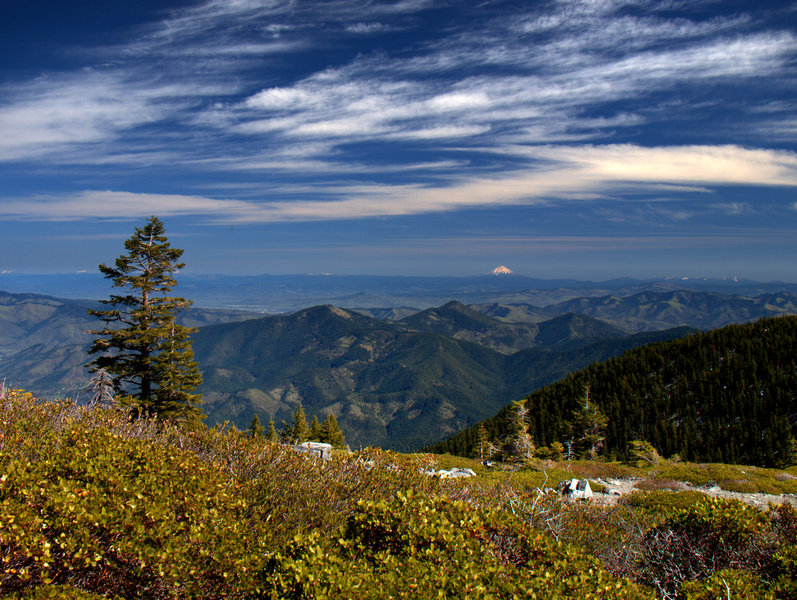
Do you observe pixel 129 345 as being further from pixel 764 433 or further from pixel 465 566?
pixel 764 433

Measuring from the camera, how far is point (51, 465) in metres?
8.30

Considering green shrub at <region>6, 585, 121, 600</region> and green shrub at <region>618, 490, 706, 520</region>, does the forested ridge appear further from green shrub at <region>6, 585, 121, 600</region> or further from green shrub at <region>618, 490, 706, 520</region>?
green shrub at <region>6, 585, 121, 600</region>

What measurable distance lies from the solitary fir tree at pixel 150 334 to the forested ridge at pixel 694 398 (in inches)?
2012

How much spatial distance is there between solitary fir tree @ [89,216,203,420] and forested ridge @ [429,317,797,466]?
51105mm

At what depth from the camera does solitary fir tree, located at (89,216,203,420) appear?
27.3m

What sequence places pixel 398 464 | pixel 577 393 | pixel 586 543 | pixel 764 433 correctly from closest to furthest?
pixel 586 543 → pixel 398 464 → pixel 764 433 → pixel 577 393

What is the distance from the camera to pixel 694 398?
302 feet

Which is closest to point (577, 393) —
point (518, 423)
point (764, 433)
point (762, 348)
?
point (764, 433)

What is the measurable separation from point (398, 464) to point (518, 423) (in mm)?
31030

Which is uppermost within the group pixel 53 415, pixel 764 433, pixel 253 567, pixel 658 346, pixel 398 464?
pixel 53 415

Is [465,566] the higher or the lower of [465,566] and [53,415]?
the lower

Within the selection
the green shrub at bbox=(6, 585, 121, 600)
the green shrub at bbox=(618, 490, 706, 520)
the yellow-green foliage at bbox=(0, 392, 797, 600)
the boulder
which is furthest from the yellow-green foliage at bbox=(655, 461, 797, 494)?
the green shrub at bbox=(6, 585, 121, 600)

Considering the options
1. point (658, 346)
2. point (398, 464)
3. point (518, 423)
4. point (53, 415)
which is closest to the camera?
point (53, 415)

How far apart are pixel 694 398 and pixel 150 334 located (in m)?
106
